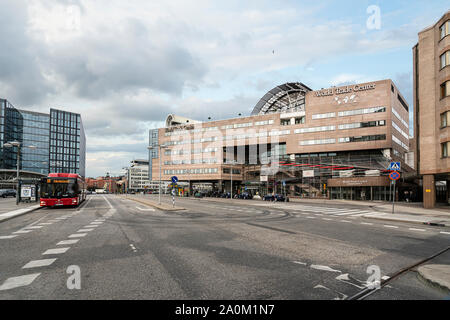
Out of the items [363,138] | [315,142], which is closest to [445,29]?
[363,138]

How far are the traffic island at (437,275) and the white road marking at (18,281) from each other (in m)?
7.43

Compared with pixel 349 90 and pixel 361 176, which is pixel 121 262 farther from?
pixel 349 90

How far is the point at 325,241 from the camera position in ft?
30.0

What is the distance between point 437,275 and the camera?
514 centimetres

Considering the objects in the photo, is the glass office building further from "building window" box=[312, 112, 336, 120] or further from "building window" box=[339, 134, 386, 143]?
"building window" box=[339, 134, 386, 143]

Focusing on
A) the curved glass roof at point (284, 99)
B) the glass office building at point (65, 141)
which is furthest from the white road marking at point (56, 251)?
the glass office building at point (65, 141)

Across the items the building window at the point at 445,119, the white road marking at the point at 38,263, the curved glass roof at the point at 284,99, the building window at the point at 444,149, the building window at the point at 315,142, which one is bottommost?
the white road marking at the point at 38,263

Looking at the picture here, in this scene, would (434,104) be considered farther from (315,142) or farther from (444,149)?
(315,142)

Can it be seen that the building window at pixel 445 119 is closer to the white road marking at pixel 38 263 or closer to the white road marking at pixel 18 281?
the white road marking at pixel 38 263

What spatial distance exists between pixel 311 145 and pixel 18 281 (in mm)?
59213

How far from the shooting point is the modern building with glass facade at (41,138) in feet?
324

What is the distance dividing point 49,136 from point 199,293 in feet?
468
